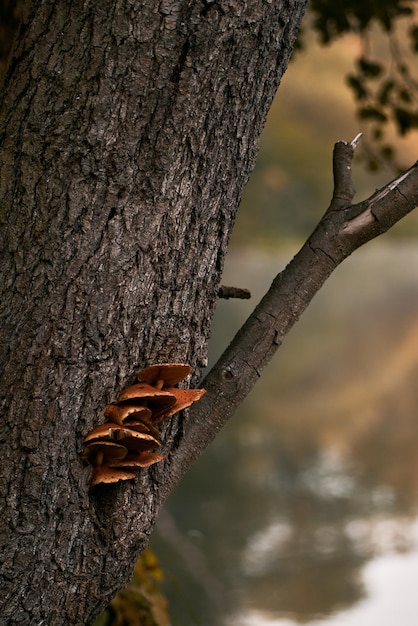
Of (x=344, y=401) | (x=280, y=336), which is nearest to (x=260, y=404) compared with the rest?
(x=344, y=401)

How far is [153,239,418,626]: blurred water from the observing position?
123 inches

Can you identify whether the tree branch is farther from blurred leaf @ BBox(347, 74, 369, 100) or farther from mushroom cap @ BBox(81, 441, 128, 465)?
blurred leaf @ BBox(347, 74, 369, 100)

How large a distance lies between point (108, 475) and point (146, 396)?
95 millimetres

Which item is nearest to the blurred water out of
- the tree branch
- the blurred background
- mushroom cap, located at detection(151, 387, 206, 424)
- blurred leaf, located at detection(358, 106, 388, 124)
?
the blurred background

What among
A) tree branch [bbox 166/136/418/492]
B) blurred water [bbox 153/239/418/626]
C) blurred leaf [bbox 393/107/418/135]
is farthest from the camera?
blurred water [bbox 153/239/418/626]

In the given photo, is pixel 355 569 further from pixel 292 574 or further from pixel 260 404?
pixel 260 404

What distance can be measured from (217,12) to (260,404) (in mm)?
4509

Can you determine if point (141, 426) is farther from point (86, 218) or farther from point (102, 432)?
point (86, 218)

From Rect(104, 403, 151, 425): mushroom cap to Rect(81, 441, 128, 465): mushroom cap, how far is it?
1.0 inches

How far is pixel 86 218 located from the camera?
883mm

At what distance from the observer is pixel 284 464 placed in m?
4.45

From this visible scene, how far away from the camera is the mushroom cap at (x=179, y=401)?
36.6 inches

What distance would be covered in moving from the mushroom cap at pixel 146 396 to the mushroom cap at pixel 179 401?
0.01m

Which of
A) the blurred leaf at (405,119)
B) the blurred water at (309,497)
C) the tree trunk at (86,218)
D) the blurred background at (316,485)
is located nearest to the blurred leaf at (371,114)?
the blurred leaf at (405,119)
